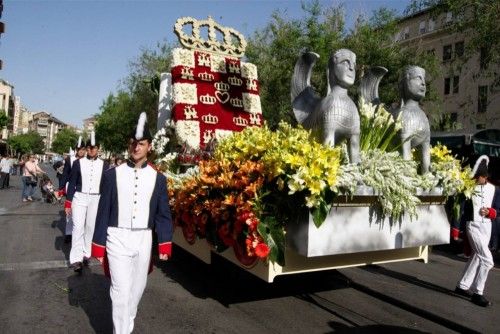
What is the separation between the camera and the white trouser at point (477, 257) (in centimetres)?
564

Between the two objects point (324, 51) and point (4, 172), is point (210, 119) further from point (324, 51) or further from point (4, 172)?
point (4, 172)

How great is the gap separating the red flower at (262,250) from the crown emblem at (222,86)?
5.59 metres

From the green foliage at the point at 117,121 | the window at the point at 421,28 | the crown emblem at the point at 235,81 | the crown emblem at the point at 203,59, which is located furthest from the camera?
the window at the point at 421,28

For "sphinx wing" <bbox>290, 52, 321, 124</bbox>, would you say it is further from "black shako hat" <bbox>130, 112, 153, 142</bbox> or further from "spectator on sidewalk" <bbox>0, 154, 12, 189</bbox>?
"spectator on sidewalk" <bbox>0, 154, 12, 189</bbox>

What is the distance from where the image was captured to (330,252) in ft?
13.0

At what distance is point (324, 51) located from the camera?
18469mm

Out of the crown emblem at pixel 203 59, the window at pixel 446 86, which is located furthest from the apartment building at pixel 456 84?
the crown emblem at pixel 203 59

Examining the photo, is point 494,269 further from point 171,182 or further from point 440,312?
point 171,182

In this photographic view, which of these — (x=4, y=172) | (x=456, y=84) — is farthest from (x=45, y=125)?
(x=456, y=84)

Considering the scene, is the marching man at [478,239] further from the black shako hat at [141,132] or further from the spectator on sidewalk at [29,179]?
the spectator on sidewalk at [29,179]

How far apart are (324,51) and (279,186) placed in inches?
619

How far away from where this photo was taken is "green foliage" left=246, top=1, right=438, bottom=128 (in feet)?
60.0

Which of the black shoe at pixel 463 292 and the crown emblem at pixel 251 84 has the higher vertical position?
the crown emblem at pixel 251 84

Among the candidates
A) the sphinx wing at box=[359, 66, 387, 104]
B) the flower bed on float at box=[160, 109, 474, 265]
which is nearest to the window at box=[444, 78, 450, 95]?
the sphinx wing at box=[359, 66, 387, 104]
